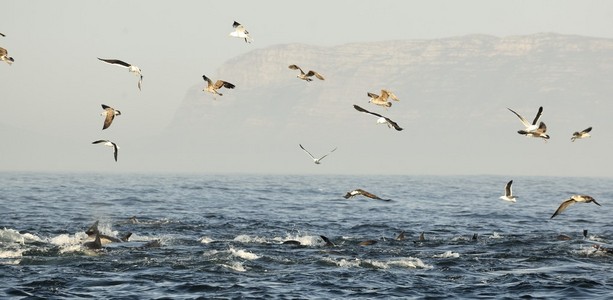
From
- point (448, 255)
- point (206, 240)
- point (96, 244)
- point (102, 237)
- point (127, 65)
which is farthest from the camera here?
point (206, 240)

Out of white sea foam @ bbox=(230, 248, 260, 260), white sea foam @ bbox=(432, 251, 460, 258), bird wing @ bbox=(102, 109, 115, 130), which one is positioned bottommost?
white sea foam @ bbox=(230, 248, 260, 260)

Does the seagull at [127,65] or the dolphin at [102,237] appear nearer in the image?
the seagull at [127,65]

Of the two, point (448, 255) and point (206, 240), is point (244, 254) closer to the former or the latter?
point (206, 240)

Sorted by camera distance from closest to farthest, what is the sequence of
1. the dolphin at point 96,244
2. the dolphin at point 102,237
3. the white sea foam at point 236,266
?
1. the white sea foam at point 236,266
2. the dolphin at point 96,244
3. the dolphin at point 102,237

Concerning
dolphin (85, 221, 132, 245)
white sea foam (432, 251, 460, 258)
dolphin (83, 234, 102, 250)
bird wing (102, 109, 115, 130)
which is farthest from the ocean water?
bird wing (102, 109, 115, 130)

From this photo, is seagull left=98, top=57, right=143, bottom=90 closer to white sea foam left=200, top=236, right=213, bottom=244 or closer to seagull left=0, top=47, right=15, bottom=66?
seagull left=0, top=47, right=15, bottom=66

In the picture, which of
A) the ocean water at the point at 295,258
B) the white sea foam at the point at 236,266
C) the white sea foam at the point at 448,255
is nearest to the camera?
the ocean water at the point at 295,258

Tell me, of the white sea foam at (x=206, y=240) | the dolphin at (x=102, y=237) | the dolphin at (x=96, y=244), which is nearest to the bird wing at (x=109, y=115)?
the dolphin at (x=96, y=244)

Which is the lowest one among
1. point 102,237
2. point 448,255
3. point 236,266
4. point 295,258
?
point 236,266

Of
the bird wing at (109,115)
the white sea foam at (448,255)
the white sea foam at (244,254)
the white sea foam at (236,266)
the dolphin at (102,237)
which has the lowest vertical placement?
the white sea foam at (236,266)

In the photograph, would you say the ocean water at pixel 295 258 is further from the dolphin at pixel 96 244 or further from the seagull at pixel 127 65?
the seagull at pixel 127 65

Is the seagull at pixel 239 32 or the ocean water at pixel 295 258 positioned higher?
the seagull at pixel 239 32

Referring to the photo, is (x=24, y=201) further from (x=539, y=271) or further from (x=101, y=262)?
(x=539, y=271)

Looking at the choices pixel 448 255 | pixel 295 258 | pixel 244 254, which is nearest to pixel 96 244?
pixel 244 254
